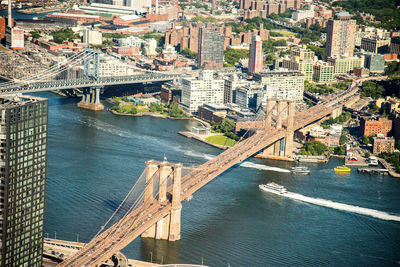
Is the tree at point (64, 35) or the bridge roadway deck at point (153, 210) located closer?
the bridge roadway deck at point (153, 210)

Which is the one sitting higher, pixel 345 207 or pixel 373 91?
pixel 373 91

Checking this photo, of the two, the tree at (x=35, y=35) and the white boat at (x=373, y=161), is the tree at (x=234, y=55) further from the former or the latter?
the white boat at (x=373, y=161)

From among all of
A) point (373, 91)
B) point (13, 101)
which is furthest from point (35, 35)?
point (13, 101)

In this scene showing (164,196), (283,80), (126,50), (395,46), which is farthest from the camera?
(395,46)

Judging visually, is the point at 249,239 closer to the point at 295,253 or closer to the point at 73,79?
the point at 295,253

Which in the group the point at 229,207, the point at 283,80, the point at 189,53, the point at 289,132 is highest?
the point at 189,53

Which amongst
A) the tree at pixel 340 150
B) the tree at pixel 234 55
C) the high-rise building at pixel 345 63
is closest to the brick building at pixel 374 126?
the tree at pixel 340 150

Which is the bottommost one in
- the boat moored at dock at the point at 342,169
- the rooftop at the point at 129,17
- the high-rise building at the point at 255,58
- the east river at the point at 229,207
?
the east river at the point at 229,207

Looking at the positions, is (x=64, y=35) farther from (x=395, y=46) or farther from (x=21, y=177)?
(x=21, y=177)

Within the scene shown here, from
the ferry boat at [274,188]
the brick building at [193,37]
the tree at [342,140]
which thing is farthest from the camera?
the brick building at [193,37]
